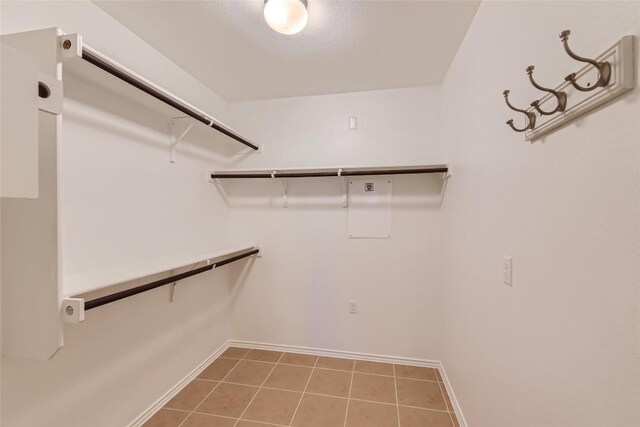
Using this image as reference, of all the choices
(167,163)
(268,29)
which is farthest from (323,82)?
(167,163)

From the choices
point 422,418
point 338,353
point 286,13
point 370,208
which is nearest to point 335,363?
point 338,353

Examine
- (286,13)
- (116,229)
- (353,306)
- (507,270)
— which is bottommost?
(353,306)

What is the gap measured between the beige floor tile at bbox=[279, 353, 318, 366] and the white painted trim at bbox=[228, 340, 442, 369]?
4 cm

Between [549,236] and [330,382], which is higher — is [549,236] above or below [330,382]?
above

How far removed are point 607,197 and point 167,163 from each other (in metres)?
2.20

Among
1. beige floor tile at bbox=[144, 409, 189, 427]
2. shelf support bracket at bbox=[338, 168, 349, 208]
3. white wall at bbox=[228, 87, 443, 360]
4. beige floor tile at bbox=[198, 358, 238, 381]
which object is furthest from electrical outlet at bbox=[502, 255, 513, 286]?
beige floor tile at bbox=[198, 358, 238, 381]

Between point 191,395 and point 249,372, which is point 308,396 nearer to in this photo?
point 249,372

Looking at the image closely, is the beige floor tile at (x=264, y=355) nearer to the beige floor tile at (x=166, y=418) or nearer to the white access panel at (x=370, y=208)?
the beige floor tile at (x=166, y=418)

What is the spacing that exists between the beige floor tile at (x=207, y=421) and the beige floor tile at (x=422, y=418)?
111cm

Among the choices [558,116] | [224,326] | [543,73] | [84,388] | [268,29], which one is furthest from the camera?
[224,326]

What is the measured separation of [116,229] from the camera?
59.8 inches

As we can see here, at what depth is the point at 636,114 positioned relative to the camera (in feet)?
1.80

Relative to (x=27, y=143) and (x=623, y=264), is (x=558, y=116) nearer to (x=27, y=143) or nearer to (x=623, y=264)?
(x=623, y=264)

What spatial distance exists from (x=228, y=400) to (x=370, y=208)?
185 cm
